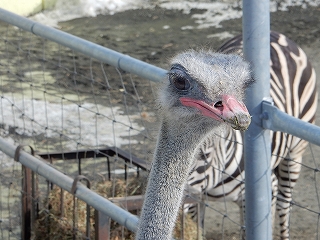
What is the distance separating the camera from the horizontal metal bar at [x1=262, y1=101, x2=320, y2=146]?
278cm

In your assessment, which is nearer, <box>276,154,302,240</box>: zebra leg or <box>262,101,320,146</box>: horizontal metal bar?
<box>262,101,320,146</box>: horizontal metal bar

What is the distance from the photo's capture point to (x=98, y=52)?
3764 millimetres

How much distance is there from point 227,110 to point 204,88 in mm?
134

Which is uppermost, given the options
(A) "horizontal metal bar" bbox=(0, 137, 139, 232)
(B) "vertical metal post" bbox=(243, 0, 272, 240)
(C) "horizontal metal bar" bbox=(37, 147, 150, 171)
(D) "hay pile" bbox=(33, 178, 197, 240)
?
(B) "vertical metal post" bbox=(243, 0, 272, 240)

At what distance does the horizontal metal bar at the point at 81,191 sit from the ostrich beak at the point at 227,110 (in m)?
1.22

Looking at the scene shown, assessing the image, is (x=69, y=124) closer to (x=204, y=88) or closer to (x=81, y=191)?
(x=81, y=191)

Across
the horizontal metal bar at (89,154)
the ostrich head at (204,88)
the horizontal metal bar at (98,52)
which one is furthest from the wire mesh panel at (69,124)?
the ostrich head at (204,88)

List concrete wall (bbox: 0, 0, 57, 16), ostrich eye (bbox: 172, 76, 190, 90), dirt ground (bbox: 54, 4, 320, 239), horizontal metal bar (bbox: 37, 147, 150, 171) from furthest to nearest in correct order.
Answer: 1. concrete wall (bbox: 0, 0, 57, 16)
2. dirt ground (bbox: 54, 4, 320, 239)
3. horizontal metal bar (bbox: 37, 147, 150, 171)
4. ostrich eye (bbox: 172, 76, 190, 90)

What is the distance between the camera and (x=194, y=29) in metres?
10.2

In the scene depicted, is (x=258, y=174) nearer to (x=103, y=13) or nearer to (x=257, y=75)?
(x=257, y=75)

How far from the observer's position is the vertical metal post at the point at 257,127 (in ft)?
10.1

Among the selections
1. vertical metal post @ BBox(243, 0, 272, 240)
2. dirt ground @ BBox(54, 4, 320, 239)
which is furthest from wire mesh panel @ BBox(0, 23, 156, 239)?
vertical metal post @ BBox(243, 0, 272, 240)

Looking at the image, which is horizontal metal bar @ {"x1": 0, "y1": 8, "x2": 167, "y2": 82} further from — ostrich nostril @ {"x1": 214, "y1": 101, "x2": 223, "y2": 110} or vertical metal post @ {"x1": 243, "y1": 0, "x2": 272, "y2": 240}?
ostrich nostril @ {"x1": 214, "y1": 101, "x2": 223, "y2": 110}

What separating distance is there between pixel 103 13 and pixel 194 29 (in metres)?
1.58
